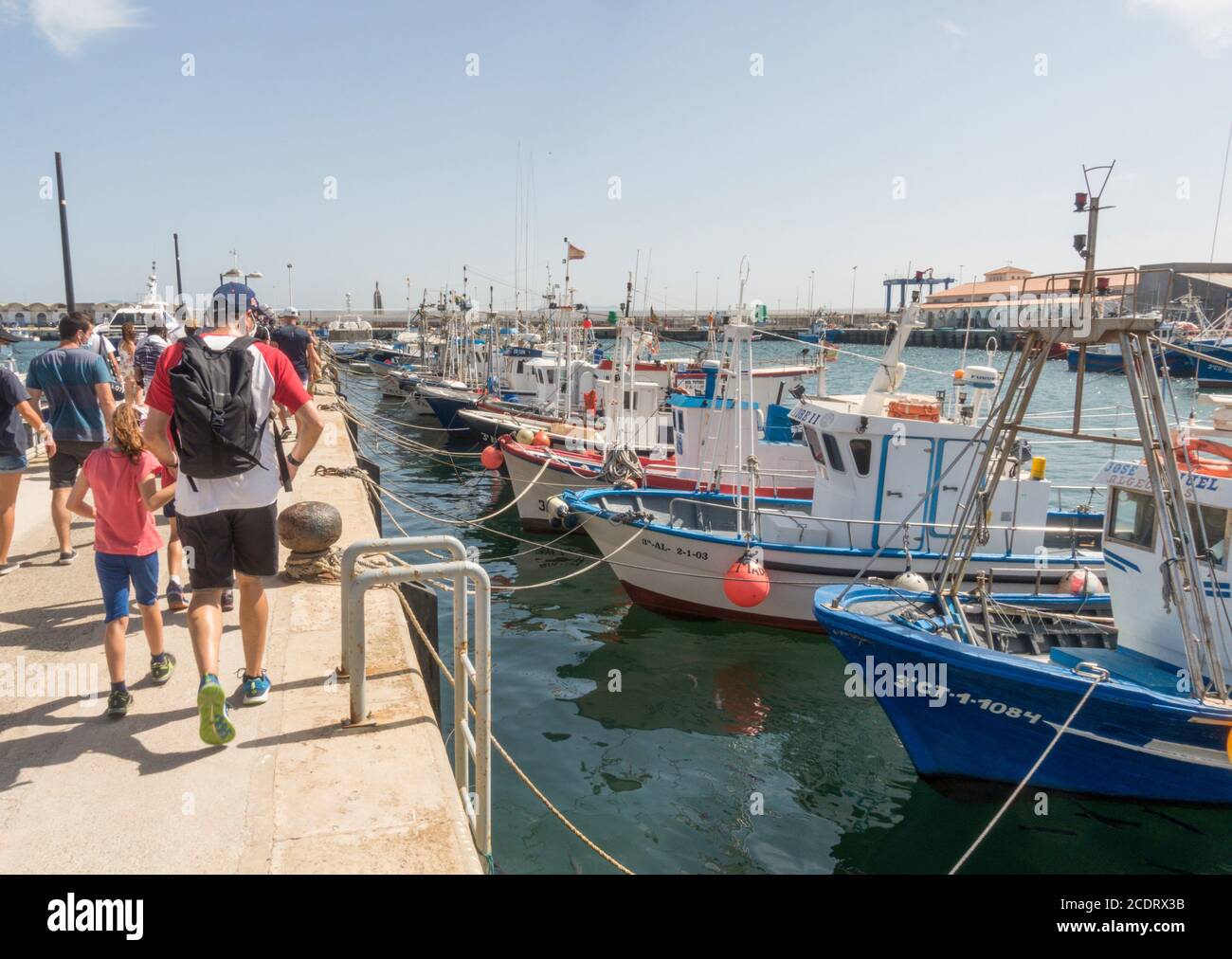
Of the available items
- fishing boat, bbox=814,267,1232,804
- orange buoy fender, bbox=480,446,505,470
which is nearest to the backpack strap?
fishing boat, bbox=814,267,1232,804

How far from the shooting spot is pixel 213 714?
4020 millimetres

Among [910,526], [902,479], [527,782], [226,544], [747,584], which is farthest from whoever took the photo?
[902,479]

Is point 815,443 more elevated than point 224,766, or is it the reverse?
point 815,443

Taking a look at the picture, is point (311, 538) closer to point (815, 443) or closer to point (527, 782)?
point (527, 782)

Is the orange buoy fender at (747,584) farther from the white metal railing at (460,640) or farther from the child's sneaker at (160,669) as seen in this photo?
the child's sneaker at (160,669)

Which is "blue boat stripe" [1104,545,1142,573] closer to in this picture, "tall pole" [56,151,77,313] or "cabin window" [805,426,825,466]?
"cabin window" [805,426,825,466]

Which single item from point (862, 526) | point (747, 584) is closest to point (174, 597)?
point (747, 584)

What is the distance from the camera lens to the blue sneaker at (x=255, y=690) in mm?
4531

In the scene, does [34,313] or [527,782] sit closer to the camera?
[527,782]

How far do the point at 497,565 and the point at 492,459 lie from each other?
432 centimetres

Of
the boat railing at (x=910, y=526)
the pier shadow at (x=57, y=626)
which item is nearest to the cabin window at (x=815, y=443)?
the boat railing at (x=910, y=526)

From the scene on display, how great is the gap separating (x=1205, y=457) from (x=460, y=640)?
22.9ft

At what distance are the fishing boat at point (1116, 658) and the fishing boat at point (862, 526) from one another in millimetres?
2888

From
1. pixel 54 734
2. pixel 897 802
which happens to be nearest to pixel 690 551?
pixel 897 802
